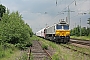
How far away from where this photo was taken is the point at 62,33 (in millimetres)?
30438

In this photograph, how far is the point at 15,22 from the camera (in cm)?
2386

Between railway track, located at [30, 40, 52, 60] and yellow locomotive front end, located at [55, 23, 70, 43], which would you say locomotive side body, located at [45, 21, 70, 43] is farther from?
railway track, located at [30, 40, 52, 60]

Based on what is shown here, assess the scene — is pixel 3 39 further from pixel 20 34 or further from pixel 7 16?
pixel 7 16

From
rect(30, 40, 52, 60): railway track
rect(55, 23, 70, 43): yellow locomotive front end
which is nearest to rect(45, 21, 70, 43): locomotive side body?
rect(55, 23, 70, 43): yellow locomotive front end

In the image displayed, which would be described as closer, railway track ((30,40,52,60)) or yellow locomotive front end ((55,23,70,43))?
railway track ((30,40,52,60))

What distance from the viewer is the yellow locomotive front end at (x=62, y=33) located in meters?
30.2

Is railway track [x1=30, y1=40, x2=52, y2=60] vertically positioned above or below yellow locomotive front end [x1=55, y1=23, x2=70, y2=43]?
below

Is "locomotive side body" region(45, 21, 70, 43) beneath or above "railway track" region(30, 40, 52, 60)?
above

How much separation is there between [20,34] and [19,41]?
2.62 feet

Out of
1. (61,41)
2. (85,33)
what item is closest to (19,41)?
(61,41)

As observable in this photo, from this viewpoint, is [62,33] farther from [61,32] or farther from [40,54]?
[40,54]

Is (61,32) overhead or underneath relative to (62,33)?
overhead

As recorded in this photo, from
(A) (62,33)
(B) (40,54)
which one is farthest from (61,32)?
(B) (40,54)

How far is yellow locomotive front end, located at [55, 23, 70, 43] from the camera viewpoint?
30250mm
